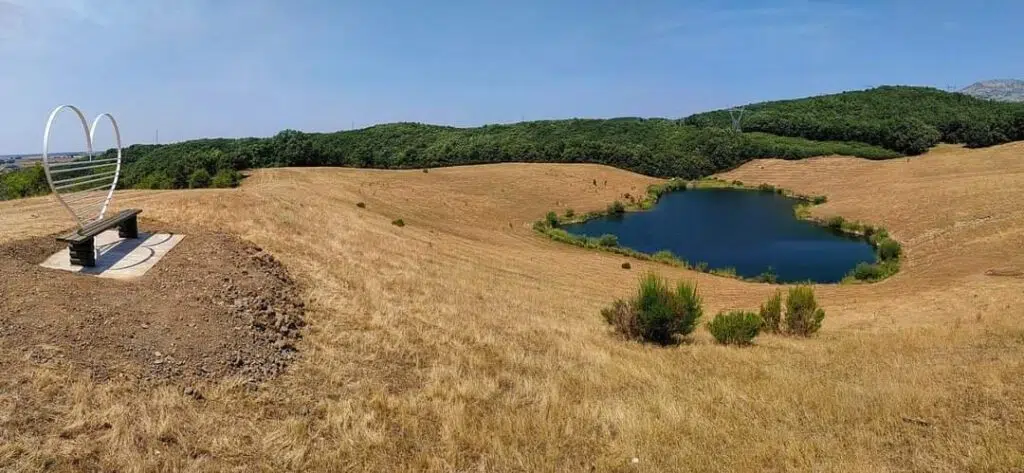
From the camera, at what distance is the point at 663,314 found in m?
13.1

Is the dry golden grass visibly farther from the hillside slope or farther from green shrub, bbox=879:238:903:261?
the hillside slope

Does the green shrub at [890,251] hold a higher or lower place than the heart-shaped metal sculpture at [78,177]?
lower

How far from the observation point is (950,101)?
118 metres

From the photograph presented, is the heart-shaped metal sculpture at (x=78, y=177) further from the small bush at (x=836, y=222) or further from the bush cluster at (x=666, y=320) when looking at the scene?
the small bush at (x=836, y=222)

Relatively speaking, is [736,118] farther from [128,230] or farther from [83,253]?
[83,253]

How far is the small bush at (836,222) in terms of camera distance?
52.9 m

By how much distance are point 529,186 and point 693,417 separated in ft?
191

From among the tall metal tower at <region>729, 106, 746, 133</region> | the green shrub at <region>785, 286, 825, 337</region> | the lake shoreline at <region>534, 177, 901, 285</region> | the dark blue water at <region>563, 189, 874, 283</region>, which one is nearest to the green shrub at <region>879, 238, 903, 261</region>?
the lake shoreline at <region>534, 177, 901, 285</region>

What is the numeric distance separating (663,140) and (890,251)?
70.7 metres

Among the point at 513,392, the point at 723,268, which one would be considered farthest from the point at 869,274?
the point at 513,392

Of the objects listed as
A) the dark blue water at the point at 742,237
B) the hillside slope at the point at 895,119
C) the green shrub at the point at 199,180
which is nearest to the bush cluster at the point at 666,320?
the dark blue water at the point at 742,237

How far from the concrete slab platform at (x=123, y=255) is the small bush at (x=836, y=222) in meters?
55.1

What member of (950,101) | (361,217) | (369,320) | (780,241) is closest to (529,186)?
(780,241)

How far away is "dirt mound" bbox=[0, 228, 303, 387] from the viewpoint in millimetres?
6992
